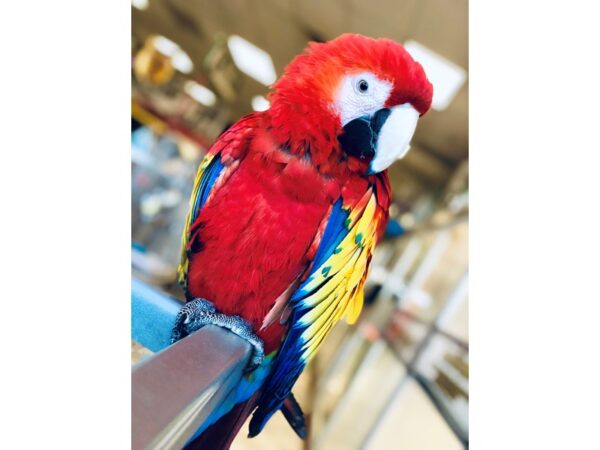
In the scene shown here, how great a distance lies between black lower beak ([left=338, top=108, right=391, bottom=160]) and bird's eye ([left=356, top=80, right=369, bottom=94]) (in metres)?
0.04

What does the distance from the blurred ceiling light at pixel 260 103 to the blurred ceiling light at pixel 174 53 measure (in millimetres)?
189

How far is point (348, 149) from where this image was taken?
2.22 feet

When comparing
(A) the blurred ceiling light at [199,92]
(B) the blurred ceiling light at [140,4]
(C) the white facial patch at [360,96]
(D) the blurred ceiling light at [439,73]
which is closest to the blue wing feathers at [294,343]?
(C) the white facial patch at [360,96]

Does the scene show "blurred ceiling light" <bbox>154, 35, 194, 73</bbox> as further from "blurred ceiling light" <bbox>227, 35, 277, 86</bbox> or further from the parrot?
the parrot

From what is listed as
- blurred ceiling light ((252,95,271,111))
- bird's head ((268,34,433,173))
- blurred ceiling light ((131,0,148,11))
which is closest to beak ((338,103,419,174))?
bird's head ((268,34,433,173))

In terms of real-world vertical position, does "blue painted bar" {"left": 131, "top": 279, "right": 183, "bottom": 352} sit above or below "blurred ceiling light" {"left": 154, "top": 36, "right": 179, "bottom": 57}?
below

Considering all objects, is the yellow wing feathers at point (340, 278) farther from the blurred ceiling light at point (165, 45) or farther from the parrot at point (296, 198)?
the blurred ceiling light at point (165, 45)

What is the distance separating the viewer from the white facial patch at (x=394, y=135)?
2.16 feet

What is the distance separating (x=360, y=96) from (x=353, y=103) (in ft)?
0.05

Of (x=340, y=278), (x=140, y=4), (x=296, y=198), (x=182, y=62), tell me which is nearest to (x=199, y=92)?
(x=182, y=62)

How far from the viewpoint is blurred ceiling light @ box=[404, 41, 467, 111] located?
2.36 feet

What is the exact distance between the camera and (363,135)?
663mm
